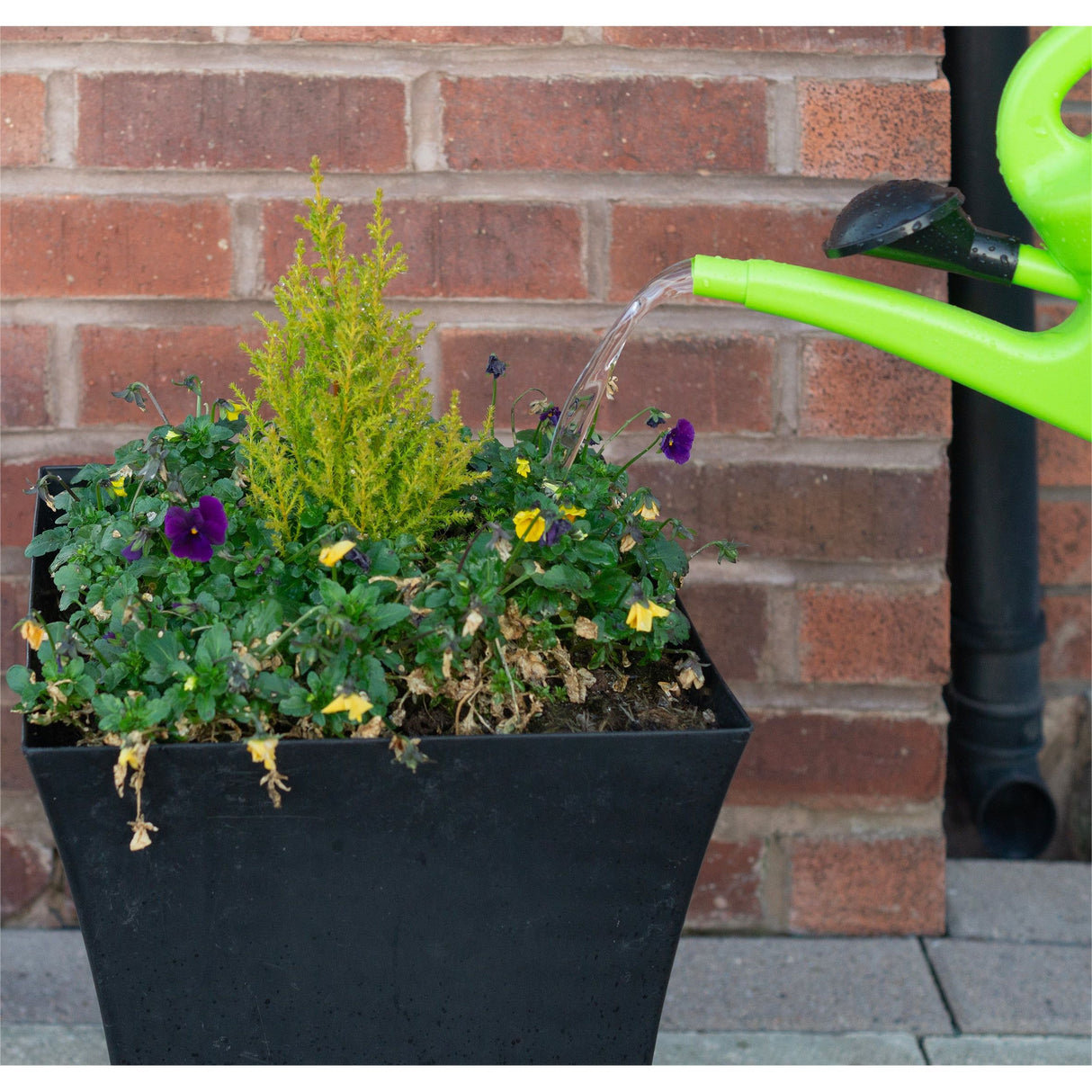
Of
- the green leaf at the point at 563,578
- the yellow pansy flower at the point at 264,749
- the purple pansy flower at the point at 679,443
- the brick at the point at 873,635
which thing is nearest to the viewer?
the yellow pansy flower at the point at 264,749

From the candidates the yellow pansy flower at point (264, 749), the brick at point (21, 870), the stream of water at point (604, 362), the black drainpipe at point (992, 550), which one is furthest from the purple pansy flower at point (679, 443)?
the brick at point (21, 870)

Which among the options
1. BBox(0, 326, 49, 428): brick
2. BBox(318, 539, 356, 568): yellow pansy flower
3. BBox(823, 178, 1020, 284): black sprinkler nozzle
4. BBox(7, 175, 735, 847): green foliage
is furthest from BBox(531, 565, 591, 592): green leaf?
BBox(0, 326, 49, 428): brick

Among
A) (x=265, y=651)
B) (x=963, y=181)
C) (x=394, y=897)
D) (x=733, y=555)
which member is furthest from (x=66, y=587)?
(x=963, y=181)

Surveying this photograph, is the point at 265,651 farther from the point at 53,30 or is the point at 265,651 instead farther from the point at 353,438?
the point at 53,30

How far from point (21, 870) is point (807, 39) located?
3.80 feet

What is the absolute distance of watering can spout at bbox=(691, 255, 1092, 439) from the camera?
1.92ft

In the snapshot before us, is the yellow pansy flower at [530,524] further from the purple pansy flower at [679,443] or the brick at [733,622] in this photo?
the brick at [733,622]

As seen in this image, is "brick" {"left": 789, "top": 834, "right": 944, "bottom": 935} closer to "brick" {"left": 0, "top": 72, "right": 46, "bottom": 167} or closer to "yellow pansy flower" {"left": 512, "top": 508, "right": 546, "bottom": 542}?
"yellow pansy flower" {"left": 512, "top": 508, "right": 546, "bottom": 542}

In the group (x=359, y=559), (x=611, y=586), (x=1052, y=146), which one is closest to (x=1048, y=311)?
(x=1052, y=146)

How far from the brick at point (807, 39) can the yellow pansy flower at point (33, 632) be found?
0.75m

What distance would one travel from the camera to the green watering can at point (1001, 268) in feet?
1.85

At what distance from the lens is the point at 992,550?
3.85ft

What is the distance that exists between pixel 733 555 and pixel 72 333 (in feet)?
2.25

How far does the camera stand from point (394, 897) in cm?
57
